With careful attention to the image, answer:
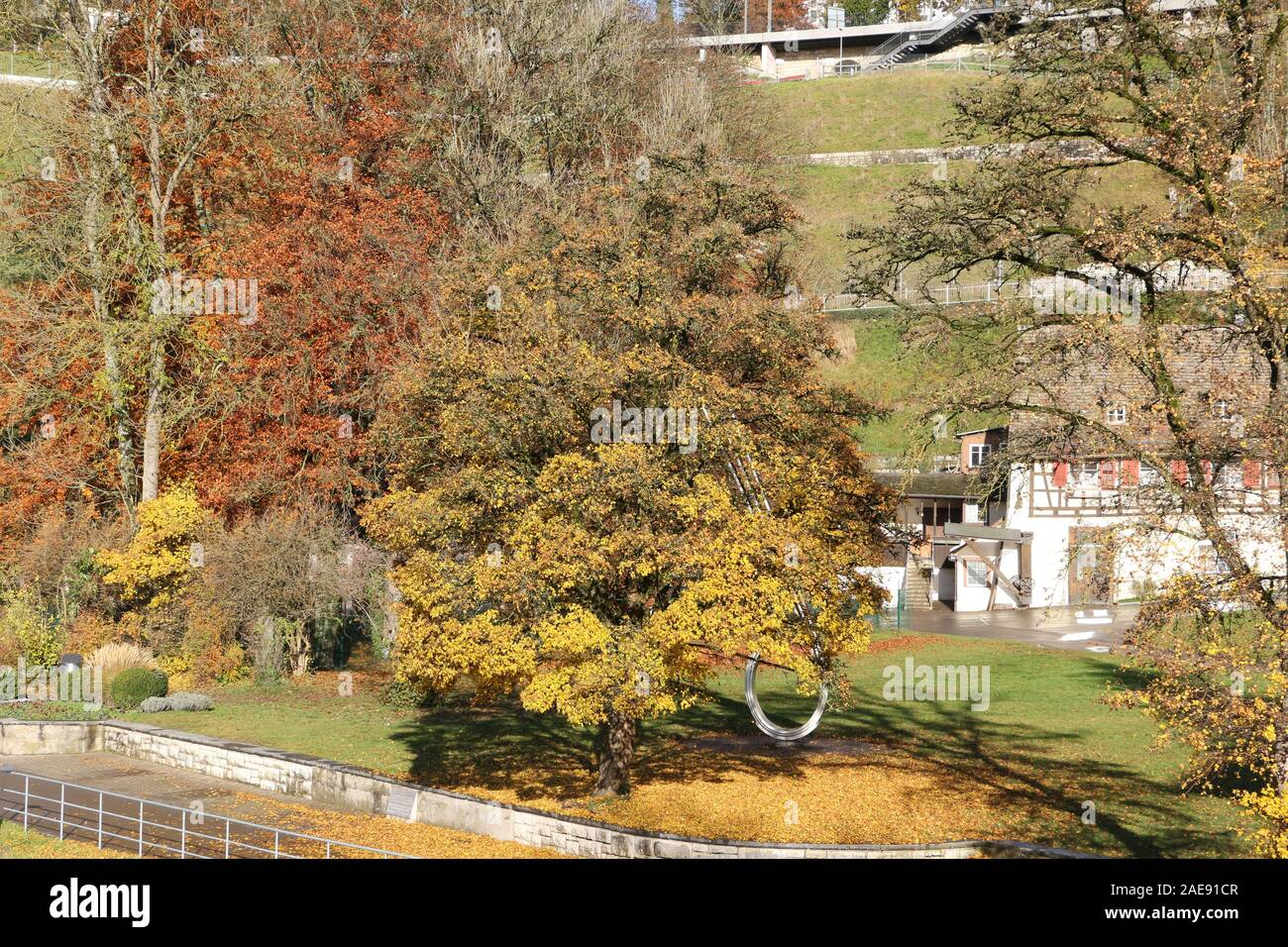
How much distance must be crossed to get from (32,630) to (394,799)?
1785 centimetres

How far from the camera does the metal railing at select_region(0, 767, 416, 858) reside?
18375 millimetres

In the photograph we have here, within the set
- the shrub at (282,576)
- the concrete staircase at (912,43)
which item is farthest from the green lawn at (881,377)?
the concrete staircase at (912,43)

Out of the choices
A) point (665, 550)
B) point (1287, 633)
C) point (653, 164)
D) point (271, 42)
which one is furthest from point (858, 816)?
point (271, 42)

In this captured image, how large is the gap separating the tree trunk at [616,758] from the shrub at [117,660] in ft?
57.1

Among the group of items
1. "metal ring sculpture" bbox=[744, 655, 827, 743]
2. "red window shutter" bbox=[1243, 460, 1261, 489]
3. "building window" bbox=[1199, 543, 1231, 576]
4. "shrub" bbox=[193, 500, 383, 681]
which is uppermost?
"red window shutter" bbox=[1243, 460, 1261, 489]

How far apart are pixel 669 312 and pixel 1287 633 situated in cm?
1138

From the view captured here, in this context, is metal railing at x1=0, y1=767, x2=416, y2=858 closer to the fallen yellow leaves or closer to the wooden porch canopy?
the fallen yellow leaves

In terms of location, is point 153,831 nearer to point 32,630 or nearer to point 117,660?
point 117,660

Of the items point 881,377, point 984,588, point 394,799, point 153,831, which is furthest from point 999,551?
point 153,831

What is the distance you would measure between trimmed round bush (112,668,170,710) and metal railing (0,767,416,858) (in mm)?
9651

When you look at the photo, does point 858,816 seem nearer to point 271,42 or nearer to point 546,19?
point 546,19

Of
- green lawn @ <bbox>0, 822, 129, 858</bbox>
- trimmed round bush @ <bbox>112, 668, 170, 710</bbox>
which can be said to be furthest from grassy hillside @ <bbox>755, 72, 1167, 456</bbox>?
green lawn @ <bbox>0, 822, 129, 858</bbox>

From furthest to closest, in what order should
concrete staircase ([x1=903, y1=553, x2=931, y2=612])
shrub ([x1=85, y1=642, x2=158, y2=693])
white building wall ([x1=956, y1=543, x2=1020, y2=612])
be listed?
1. concrete staircase ([x1=903, y1=553, x2=931, y2=612])
2. white building wall ([x1=956, y1=543, x2=1020, y2=612])
3. shrub ([x1=85, y1=642, x2=158, y2=693])

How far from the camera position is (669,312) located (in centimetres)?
2164
